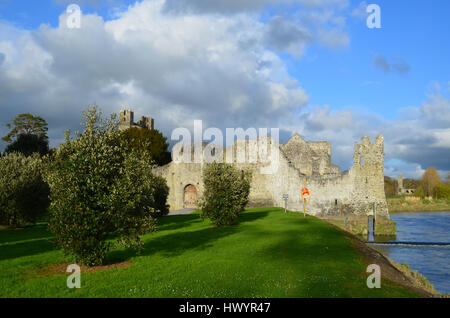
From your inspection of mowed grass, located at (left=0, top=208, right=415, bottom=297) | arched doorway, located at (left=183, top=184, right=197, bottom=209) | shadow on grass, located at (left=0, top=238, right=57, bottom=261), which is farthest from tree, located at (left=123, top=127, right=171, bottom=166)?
shadow on grass, located at (left=0, top=238, right=57, bottom=261)

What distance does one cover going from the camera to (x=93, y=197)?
14.2m

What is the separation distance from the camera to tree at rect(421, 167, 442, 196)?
101 meters

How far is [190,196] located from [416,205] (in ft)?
176

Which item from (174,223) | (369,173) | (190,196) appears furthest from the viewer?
(190,196)

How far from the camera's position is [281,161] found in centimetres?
4609

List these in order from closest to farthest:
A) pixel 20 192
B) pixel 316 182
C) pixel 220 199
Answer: pixel 220 199 < pixel 20 192 < pixel 316 182

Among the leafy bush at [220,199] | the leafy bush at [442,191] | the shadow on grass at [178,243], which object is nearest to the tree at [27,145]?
the leafy bush at [220,199]

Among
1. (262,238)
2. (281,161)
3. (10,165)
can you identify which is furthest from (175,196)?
(262,238)

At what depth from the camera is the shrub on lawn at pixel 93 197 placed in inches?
552

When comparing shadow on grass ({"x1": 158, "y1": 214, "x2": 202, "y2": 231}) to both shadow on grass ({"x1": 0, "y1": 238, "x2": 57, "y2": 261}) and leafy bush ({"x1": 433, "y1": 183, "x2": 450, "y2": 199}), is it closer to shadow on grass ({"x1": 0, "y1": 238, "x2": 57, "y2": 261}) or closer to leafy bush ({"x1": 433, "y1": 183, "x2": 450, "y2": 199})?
shadow on grass ({"x1": 0, "y1": 238, "x2": 57, "y2": 261})

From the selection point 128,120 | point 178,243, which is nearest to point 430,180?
point 128,120

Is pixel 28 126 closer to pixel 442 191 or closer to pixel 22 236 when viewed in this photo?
pixel 22 236

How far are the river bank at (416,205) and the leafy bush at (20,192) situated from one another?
6491cm

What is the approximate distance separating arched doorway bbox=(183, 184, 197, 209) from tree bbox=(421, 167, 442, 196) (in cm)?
7742
